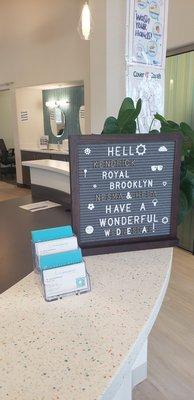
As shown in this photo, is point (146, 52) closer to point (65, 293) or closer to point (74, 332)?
point (65, 293)

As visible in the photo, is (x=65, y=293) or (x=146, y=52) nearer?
(x=65, y=293)

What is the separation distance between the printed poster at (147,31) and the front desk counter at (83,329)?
124cm

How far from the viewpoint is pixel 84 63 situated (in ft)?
17.6

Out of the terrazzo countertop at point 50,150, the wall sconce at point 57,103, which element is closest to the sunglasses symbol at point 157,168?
the terrazzo countertop at point 50,150

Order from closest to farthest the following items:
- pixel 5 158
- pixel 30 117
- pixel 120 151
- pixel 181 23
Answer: pixel 120 151
pixel 181 23
pixel 30 117
pixel 5 158

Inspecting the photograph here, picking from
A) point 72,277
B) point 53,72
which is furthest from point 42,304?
point 53,72

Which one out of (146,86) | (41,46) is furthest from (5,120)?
(146,86)

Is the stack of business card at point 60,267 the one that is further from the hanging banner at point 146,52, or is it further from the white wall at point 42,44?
the white wall at point 42,44

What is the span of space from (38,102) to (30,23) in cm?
173

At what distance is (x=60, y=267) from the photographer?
31.0 inches

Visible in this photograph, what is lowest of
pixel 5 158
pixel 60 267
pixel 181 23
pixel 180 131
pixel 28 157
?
pixel 5 158

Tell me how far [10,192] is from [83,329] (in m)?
6.72

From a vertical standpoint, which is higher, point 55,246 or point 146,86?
point 146,86

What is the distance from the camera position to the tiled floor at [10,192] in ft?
21.8
